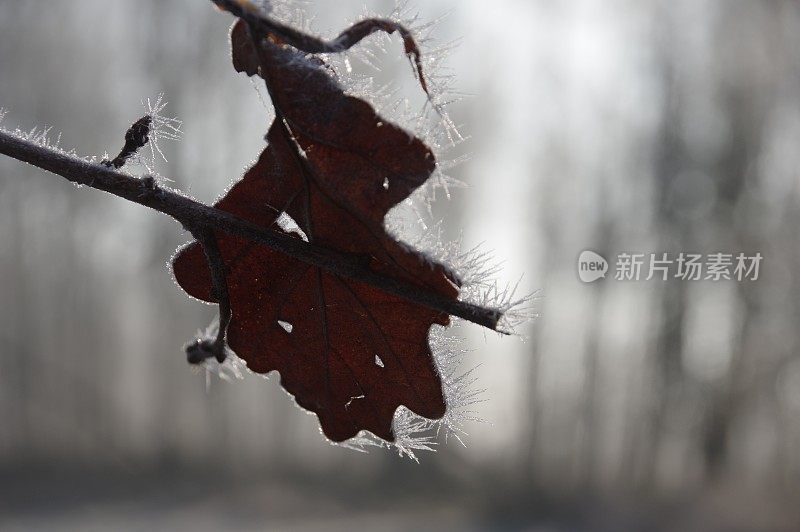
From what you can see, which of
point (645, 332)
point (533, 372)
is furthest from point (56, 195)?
point (645, 332)

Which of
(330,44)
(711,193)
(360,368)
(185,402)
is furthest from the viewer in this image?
(185,402)

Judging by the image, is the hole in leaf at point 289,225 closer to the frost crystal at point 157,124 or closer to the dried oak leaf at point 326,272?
the dried oak leaf at point 326,272

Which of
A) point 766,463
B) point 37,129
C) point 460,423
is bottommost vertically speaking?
point 460,423

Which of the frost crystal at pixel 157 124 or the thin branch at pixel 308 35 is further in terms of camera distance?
the frost crystal at pixel 157 124

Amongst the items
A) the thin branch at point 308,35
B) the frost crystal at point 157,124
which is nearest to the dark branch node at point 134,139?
the frost crystal at point 157,124

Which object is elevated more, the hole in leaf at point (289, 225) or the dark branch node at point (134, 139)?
the dark branch node at point (134, 139)

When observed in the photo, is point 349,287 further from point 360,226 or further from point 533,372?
point 533,372

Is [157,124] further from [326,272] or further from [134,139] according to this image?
[326,272]
